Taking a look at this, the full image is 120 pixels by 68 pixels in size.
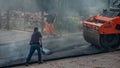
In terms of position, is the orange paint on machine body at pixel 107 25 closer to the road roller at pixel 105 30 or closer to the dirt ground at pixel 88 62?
the road roller at pixel 105 30

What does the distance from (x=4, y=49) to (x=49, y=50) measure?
2330mm

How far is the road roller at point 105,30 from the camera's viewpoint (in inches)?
505

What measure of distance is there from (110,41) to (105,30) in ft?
2.88

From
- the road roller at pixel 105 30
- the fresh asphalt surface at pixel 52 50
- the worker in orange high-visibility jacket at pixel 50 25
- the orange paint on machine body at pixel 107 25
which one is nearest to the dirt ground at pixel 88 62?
the fresh asphalt surface at pixel 52 50

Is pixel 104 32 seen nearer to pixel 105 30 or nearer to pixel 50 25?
pixel 105 30

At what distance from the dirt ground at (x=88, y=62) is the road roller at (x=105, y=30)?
772 millimetres

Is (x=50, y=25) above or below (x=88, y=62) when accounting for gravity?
above

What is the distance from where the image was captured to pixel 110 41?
13.4 metres

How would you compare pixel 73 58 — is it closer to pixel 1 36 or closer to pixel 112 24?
pixel 112 24

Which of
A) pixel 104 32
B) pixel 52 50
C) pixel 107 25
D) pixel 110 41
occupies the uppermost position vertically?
pixel 107 25

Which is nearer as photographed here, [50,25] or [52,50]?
[52,50]

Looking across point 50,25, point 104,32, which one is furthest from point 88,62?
point 50,25

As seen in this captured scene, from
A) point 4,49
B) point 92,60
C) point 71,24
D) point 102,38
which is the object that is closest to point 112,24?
point 102,38

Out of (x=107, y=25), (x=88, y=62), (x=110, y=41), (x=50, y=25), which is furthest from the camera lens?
(x=50, y=25)
